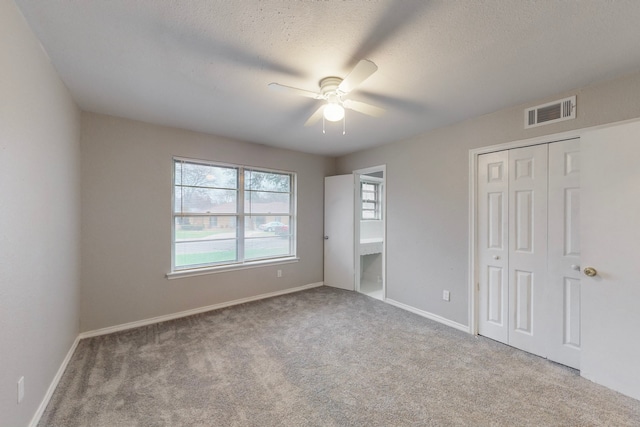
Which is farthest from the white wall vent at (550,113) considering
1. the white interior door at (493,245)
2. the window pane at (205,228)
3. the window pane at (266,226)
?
the window pane at (205,228)

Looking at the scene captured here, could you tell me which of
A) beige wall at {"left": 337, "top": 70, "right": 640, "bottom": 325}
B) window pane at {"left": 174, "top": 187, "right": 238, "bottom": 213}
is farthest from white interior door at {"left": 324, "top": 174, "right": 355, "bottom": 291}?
window pane at {"left": 174, "top": 187, "right": 238, "bottom": 213}

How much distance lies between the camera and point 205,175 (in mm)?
3639

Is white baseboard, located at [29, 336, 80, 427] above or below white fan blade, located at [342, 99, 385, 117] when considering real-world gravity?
below

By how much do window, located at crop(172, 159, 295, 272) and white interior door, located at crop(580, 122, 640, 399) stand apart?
142 inches

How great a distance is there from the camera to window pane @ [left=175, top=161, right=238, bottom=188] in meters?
3.45

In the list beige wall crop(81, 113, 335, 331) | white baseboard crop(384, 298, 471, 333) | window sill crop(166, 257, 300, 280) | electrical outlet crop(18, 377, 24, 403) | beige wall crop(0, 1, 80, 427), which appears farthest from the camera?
window sill crop(166, 257, 300, 280)

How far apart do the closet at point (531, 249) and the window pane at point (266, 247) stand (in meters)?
2.88

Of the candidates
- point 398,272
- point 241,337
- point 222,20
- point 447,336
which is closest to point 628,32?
point 222,20

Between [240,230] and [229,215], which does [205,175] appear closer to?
[229,215]

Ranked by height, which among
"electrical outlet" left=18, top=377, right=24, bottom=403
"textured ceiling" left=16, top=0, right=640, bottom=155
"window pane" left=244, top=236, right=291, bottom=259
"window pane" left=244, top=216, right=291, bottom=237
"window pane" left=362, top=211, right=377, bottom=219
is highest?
"textured ceiling" left=16, top=0, right=640, bottom=155

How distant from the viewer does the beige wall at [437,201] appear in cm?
266

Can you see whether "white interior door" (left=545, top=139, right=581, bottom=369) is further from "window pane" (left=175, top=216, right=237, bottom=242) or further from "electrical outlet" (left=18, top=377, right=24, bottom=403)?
"electrical outlet" (left=18, top=377, right=24, bottom=403)

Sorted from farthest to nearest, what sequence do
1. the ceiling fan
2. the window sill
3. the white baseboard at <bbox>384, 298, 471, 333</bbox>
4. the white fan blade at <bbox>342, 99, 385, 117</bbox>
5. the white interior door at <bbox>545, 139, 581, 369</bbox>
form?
the window sill
the white baseboard at <bbox>384, 298, 471, 333</bbox>
the white interior door at <bbox>545, 139, 581, 369</bbox>
the white fan blade at <bbox>342, 99, 385, 117</bbox>
the ceiling fan

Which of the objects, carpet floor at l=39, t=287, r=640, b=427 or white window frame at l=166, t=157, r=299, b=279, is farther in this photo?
white window frame at l=166, t=157, r=299, b=279
